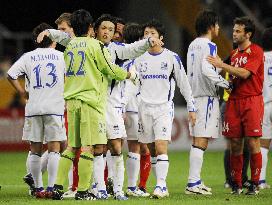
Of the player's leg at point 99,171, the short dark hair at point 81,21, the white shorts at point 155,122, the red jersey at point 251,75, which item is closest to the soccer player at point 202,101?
the red jersey at point 251,75

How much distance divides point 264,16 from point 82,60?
16.6m

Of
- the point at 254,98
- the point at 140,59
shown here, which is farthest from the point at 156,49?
the point at 254,98

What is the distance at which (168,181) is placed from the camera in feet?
53.1

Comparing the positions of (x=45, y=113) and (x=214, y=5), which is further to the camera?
(x=214, y=5)

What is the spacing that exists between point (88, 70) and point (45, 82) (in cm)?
120

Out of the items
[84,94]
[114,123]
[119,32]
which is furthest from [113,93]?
[119,32]

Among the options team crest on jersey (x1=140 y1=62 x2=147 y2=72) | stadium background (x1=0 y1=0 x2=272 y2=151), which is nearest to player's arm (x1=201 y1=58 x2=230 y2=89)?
team crest on jersey (x1=140 y1=62 x2=147 y2=72)

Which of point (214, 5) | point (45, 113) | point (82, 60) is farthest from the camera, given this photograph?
point (214, 5)

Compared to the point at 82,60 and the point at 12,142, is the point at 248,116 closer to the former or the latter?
the point at 82,60

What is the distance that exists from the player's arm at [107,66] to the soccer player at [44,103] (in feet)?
3.94

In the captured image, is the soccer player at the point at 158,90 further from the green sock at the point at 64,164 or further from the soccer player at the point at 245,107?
the green sock at the point at 64,164

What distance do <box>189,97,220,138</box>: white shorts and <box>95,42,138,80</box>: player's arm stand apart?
1866 mm

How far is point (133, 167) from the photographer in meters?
13.7

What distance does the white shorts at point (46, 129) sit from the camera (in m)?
13.3
